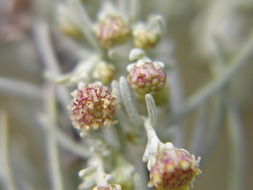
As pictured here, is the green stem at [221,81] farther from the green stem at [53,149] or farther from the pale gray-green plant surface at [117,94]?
the green stem at [53,149]

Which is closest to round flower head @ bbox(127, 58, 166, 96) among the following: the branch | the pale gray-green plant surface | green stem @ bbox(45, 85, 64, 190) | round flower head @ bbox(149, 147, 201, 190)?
the pale gray-green plant surface

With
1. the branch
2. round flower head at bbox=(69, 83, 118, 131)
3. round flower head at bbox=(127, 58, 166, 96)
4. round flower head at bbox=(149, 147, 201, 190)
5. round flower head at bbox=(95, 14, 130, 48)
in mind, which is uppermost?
the branch

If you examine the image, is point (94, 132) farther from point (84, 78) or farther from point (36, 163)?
point (36, 163)

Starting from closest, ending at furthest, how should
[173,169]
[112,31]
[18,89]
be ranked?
1. [173,169]
2. [112,31]
3. [18,89]

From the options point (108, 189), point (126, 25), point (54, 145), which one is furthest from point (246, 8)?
point (108, 189)

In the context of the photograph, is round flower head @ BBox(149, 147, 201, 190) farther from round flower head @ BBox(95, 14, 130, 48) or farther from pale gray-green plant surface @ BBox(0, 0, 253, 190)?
round flower head @ BBox(95, 14, 130, 48)

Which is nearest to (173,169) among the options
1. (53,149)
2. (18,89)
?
(53,149)

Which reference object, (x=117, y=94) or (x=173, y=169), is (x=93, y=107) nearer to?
(x=117, y=94)
